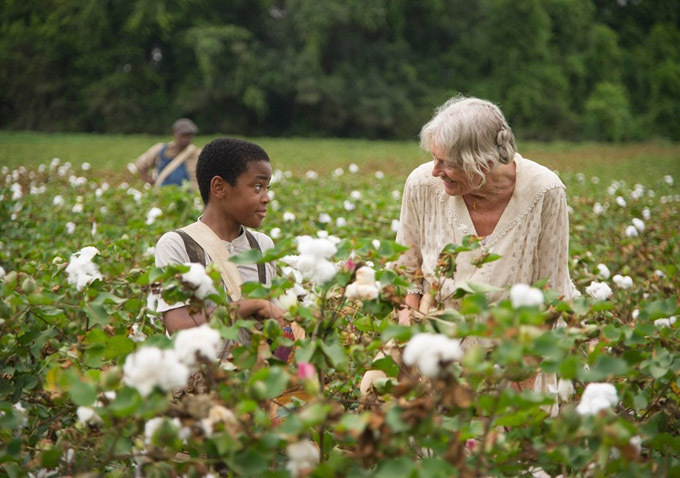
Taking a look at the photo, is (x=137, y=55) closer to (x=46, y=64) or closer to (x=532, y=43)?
(x=46, y=64)

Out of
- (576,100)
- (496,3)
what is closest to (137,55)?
(496,3)

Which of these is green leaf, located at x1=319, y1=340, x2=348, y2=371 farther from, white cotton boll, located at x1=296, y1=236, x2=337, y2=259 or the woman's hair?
the woman's hair

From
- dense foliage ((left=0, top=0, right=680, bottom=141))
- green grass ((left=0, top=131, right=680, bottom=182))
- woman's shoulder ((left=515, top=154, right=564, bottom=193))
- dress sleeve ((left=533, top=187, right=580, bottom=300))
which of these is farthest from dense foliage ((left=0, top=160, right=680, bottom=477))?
dense foliage ((left=0, top=0, right=680, bottom=141))

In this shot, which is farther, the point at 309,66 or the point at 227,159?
the point at 309,66

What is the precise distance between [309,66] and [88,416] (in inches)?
1216

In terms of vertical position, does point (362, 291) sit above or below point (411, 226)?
above

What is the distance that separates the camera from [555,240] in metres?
2.13

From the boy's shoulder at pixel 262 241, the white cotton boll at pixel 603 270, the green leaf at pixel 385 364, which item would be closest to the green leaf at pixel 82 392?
the green leaf at pixel 385 364

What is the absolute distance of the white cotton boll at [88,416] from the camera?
1.24 m

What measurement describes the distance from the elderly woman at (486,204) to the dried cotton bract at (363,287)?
Answer: 66 centimetres

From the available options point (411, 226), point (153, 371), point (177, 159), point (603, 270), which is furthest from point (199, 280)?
point (177, 159)

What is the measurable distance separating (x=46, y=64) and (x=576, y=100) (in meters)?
28.3

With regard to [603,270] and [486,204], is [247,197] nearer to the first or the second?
[486,204]

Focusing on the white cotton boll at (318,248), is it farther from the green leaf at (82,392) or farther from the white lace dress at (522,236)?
the white lace dress at (522,236)
